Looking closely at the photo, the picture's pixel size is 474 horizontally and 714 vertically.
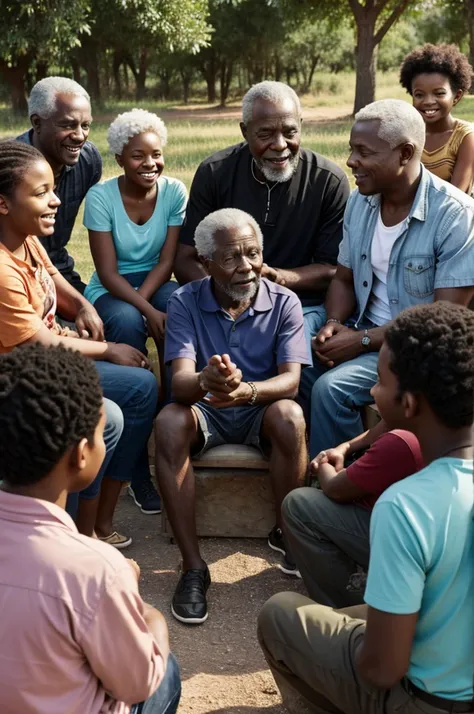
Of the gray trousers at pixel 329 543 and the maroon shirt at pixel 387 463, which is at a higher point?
the maroon shirt at pixel 387 463

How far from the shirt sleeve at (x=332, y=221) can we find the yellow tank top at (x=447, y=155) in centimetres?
95

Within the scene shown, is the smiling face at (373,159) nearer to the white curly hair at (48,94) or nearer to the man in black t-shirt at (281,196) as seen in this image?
the man in black t-shirt at (281,196)

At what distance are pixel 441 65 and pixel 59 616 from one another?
16.3ft

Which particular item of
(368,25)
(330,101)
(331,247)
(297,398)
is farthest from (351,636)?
(330,101)

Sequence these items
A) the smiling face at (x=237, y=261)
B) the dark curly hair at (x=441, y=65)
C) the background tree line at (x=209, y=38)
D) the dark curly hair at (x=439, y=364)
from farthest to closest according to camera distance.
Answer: the background tree line at (x=209, y=38), the dark curly hair at (x=441, y=65), the smiling face at (x=237, y=261), the dark curly hair at (x=439, y=364)

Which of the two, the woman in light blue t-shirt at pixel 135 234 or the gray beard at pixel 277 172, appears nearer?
the woman in light blue t-shirt at pixel 135 234

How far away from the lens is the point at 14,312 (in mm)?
3984

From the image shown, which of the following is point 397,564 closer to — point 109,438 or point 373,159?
point 109,438

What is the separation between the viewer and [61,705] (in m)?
2.29

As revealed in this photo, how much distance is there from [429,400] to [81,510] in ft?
6.99

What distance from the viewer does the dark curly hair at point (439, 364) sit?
2549 millimetres

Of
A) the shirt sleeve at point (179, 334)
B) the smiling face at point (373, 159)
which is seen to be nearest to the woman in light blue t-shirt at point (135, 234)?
the shirt sleeve at point (179, 334)

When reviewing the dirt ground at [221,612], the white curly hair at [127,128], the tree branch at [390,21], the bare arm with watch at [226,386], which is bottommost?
the dirt ground at [221,612]

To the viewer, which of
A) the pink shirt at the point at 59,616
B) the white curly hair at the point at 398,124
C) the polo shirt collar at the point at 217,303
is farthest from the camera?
the white curly hair at the point at 398,124
